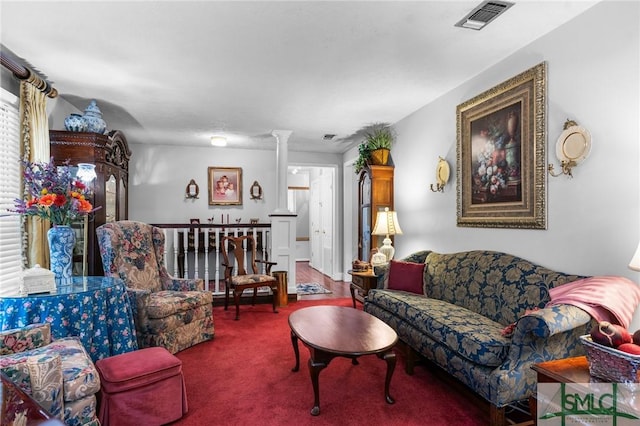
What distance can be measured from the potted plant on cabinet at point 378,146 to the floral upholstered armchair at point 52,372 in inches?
154

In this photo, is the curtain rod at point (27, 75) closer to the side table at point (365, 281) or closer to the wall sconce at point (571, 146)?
the side table at point (365, 281)

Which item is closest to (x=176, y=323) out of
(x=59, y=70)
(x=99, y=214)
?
(x=99, y=214)

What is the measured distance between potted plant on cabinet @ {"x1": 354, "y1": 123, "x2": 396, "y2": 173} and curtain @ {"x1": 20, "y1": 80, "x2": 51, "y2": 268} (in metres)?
3.65

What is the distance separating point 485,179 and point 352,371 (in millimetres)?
2050

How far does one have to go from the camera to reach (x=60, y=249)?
2.55 m

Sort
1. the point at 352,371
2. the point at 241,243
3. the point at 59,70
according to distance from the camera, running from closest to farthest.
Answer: the point at 352,371 → the point at 59,70 → the point at 241,243

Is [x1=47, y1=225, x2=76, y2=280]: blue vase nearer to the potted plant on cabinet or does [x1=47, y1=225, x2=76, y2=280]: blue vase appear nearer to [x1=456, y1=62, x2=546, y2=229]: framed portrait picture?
[x1=456, y1=62, x2=546, y2=229]: framed portrait picture

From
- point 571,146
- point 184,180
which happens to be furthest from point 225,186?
point 571,146

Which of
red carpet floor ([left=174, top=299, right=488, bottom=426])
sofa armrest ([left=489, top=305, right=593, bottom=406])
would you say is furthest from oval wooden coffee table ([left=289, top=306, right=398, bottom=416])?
sofa armrest ([left=489, top=305, right=593, bottom=406])

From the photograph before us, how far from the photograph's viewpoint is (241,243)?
472cm

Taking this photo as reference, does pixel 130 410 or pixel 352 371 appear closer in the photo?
pixel 130 410

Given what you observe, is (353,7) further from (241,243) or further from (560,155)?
(241,243)

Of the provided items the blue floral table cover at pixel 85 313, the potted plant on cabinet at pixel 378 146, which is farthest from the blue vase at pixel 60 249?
the potted plant on cabinet at pixel 378 146

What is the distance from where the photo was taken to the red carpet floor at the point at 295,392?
2.09 m
